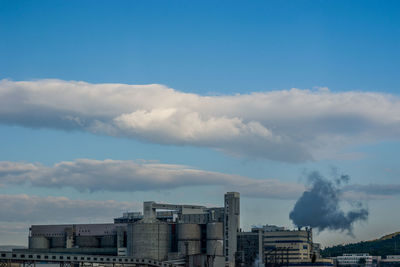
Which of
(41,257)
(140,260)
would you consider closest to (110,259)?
(140,260)

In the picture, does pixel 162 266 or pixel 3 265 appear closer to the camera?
pixel 3 265

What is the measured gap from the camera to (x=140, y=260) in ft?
510

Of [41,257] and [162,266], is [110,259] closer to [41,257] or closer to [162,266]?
[162,266]

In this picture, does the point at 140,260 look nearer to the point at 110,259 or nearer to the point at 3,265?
the point at 110,259

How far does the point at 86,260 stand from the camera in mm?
144500

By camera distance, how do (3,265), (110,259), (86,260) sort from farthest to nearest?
(110,259)
(86,260)
(3,265)

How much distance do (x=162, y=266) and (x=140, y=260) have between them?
536 centimetres

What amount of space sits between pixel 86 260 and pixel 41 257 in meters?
11.7

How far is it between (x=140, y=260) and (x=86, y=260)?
15.5 meters

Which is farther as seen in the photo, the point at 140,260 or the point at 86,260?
the point at 140,260

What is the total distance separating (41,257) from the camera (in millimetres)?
136000

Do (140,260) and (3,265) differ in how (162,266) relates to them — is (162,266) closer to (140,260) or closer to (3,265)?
(140,260)

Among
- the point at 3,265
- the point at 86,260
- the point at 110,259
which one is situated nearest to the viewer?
the point at 3,265

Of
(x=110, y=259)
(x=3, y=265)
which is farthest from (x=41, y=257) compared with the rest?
(x=110, y=259)
